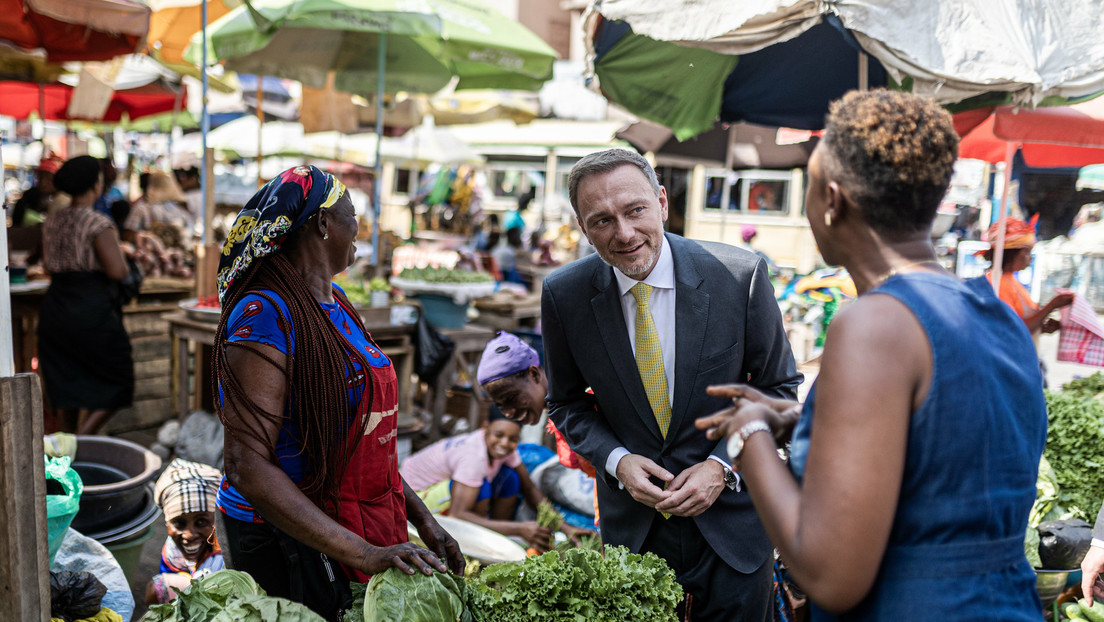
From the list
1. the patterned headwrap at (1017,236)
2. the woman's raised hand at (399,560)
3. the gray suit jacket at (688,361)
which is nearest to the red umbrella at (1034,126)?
the patterned headwrap at (1017,236)

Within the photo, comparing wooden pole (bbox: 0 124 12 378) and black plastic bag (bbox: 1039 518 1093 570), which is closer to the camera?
wooden pole (bbox: 0 124 12 378)

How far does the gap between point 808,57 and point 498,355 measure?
147 inches

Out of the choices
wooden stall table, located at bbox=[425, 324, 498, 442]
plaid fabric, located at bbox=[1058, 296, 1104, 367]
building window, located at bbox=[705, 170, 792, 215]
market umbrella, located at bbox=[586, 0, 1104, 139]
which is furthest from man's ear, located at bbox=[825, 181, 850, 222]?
building window, located at bbox=[705, 170, 792, 215]

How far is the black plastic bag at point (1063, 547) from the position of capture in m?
3.73

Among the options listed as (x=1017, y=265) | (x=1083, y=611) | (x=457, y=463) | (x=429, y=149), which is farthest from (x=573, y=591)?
(x=429, y=149)

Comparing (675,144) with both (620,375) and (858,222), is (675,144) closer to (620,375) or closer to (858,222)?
(620,375)

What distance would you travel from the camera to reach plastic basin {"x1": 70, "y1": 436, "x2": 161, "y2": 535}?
12.0 ft

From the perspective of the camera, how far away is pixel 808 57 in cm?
601

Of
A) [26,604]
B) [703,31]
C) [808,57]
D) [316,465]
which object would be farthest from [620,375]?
[808,57]

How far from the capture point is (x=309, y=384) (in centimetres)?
211

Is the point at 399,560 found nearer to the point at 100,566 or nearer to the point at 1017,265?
the point at 100,566

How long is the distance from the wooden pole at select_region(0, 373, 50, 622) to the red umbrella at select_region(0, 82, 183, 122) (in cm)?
1268

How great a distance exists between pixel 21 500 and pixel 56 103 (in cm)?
1467

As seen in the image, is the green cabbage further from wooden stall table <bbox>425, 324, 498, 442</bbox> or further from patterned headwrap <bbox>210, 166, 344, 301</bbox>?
wooden stall table <bbox>425, 324, 498, 442</bbox>
